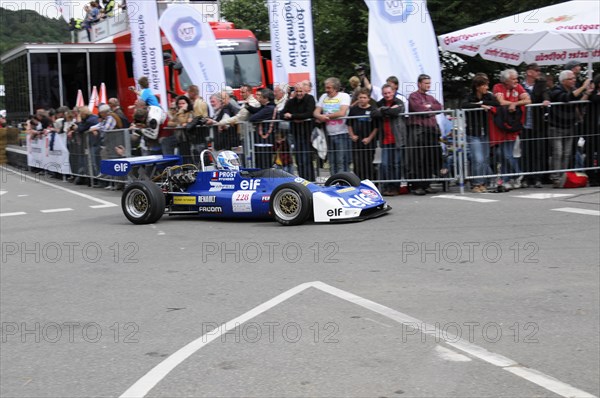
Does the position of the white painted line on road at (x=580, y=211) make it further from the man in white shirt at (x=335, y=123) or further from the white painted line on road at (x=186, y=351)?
the white painted line on road at (x=186, y=351)

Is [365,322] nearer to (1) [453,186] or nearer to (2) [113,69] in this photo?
(1) [453,186]

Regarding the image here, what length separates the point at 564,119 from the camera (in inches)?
570

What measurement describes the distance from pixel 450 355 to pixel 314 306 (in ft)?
6.01

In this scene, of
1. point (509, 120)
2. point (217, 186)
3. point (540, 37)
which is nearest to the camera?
point (217, 186)

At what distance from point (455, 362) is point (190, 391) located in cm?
176

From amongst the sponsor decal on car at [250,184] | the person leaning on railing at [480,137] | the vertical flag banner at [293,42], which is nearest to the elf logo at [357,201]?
the sponsor decal on car at [250,184]

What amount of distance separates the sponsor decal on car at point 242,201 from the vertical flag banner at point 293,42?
515 cm

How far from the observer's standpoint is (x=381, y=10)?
53.8 feet

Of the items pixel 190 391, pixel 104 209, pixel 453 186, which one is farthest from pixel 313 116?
pixel 190 391

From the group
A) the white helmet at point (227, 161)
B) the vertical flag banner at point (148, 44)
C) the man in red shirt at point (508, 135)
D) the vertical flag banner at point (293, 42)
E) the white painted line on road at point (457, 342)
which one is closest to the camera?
the white painted line on road at point (457, 342)

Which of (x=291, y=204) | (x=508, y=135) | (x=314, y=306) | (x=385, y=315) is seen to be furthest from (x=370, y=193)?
(x=385, y=315)

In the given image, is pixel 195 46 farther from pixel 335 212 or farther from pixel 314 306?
pixel 314 306

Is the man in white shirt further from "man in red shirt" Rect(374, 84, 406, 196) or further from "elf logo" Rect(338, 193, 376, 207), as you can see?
"elf logo" Rect(338, 193, 376, 207)

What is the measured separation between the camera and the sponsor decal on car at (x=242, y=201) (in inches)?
500
